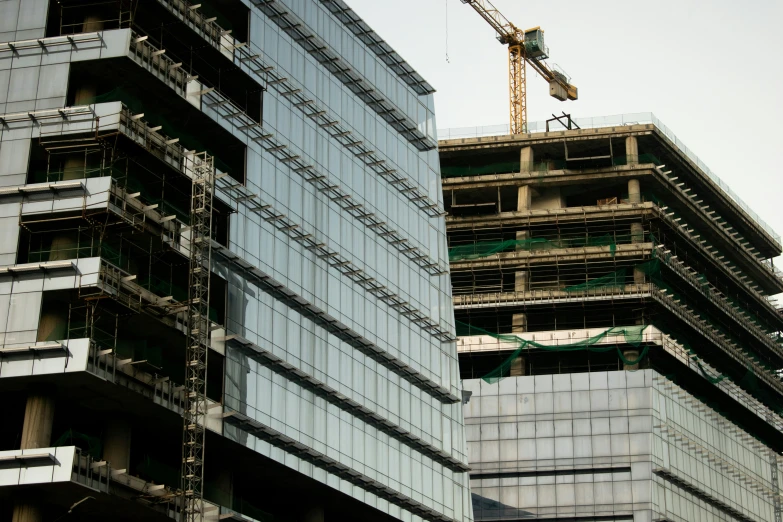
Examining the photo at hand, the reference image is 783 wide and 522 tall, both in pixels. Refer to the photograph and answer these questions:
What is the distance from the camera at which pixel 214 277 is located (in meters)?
94.8

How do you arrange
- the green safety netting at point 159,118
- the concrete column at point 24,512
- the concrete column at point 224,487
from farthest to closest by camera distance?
the concrete column at point 224,487, the green safety netting at point 159,118, the concrete column at point 24,512

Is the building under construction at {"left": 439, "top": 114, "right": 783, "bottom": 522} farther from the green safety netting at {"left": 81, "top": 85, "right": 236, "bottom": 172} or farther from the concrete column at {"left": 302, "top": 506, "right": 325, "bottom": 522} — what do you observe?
the green safety netting at {"left": 81, "top": 85, "right": 236, "bottom": 172}

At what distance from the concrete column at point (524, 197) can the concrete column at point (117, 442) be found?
79187 millimetres

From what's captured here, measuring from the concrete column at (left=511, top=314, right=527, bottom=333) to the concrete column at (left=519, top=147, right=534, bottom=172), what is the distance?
15062 millimetres

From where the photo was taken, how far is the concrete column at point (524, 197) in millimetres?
162000

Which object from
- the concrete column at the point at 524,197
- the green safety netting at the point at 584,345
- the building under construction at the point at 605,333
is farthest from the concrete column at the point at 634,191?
the green safety netting at the point at 584,345

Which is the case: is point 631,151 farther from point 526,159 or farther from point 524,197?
point 524,197

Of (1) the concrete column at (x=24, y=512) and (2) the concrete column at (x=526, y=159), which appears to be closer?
(1) the concrete column at (x=24, y=512)

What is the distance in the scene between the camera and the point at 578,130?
16150cm

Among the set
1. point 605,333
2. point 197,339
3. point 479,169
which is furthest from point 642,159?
point 197,339

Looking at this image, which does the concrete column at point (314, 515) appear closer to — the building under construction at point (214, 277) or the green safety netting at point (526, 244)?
the building under construction at point (214, 277)

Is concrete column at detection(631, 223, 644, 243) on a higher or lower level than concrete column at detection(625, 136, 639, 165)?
lower

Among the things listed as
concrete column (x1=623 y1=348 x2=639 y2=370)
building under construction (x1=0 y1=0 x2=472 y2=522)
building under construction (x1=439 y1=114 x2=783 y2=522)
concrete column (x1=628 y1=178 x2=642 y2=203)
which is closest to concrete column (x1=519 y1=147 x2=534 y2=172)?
building under construction (x1=439 y1=114 x2=783 y2=522)

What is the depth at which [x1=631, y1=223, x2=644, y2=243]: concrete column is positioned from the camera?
157m
